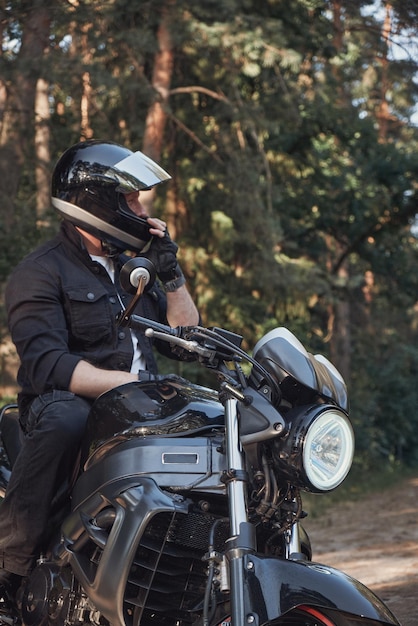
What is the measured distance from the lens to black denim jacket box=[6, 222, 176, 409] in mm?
3674

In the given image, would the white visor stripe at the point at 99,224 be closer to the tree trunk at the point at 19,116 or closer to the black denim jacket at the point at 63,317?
the black denim jacket at the point at 63,317

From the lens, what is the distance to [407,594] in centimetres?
622

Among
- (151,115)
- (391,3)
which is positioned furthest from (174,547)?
(151,115)

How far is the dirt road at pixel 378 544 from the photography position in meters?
6.37

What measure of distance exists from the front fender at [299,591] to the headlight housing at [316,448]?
0.24 metres

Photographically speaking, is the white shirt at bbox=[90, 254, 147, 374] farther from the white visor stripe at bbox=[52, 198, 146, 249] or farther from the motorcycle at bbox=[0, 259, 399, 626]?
the motorcycle at bbox=[0, 259, 399, 626]

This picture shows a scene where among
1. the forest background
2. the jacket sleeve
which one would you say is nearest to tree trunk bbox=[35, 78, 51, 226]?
the forest background

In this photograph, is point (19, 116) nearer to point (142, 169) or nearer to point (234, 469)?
point (142, 169)

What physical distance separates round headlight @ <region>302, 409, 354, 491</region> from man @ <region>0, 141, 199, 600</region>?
758 mm

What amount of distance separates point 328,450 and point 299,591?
41 cm

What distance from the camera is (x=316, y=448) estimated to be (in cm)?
295

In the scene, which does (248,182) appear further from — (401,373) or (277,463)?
(277,463)

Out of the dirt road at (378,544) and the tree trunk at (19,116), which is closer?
the dirt road at (378,544)

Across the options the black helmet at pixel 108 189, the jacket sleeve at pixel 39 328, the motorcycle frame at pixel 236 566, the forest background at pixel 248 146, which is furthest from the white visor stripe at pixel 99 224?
the forest background at pixel 248 146
